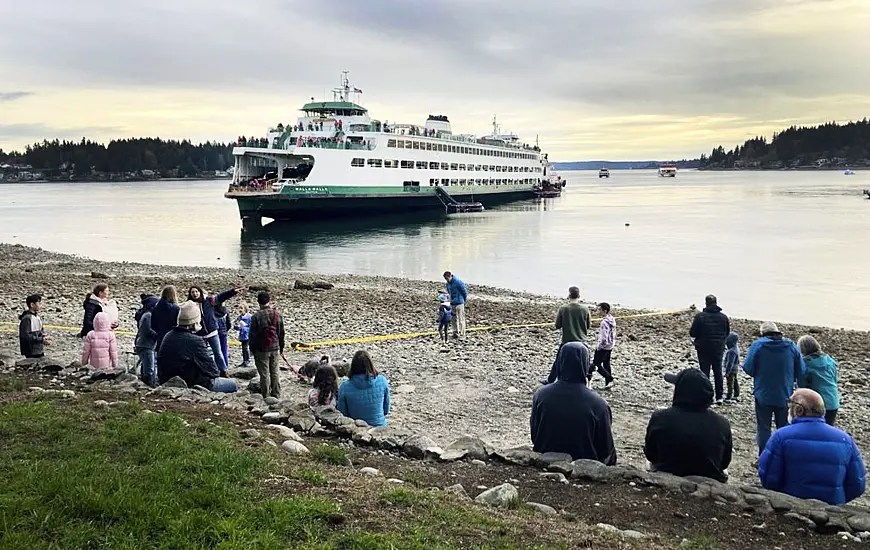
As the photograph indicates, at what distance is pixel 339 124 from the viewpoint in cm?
5784

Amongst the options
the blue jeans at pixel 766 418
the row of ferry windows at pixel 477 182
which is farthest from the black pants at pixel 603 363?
the row of ferry windows at pixel 477 182

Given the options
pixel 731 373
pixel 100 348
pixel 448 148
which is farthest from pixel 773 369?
pixel 448 148

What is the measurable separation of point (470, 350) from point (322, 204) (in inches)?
1703

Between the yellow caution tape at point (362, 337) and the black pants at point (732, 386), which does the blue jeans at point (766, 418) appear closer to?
the black pants at point (732, 386)

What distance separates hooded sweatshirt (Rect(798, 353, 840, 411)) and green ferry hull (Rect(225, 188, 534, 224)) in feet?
158

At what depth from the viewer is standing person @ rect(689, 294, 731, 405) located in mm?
9172

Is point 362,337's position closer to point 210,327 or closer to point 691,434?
point 210,327

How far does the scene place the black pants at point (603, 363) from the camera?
10.4m

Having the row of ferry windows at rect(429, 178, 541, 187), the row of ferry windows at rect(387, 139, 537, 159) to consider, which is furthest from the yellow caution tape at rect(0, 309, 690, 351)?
the row of ferry windows at rect(429, 178, 541, 187)

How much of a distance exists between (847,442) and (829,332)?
1467 centimetres

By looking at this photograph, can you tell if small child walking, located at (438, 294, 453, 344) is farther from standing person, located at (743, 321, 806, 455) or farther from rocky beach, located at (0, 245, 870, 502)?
standing person, located at (743, 321, 806, 455)

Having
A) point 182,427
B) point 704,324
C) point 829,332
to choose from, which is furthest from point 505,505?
point 829,332

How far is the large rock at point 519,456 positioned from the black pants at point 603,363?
4814mm

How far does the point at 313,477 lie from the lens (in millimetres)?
4781
